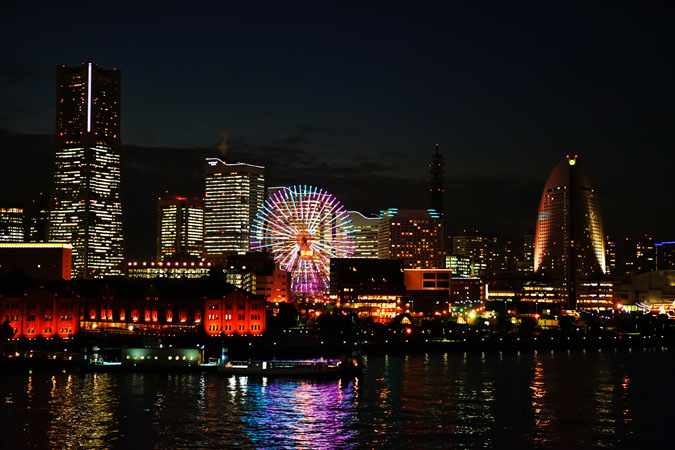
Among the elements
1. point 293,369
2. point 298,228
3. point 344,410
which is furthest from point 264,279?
point 344,410

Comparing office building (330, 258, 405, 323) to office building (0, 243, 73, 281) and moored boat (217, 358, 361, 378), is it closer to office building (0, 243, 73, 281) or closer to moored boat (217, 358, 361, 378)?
office building (0, 243, 73, 281)

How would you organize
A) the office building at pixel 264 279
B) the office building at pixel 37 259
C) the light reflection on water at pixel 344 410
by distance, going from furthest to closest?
1. the office building at pixel 37 259
2. the office building at pixel 264 279
3. the light reflection on water at pixel 344 410

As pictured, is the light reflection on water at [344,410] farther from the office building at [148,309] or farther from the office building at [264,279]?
the office building at [264,279]

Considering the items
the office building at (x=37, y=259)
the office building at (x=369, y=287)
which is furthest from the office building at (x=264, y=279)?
the office building at (x=37, y=259)

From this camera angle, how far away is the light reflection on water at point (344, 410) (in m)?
47.1

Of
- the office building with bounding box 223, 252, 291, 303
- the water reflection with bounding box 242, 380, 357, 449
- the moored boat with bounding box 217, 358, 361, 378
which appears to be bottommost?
the water reflection with bounding box 242, 380, 357, 449

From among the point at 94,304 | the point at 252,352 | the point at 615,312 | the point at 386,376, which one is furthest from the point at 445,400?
the point at 615,312

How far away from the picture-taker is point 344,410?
186 feet

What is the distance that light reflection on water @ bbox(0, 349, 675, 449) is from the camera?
47.1 m

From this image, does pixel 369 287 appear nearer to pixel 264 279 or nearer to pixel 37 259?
pixel 264 279

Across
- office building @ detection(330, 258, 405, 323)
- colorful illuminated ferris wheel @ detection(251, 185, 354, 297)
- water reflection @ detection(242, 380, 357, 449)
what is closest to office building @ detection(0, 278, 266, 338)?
colorful illuminated ferris wheel @ detection(251, 185, 354, 297)

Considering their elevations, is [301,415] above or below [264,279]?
below

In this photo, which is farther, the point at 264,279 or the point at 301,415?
the point at 264,279

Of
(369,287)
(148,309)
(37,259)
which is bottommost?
(148,309)
